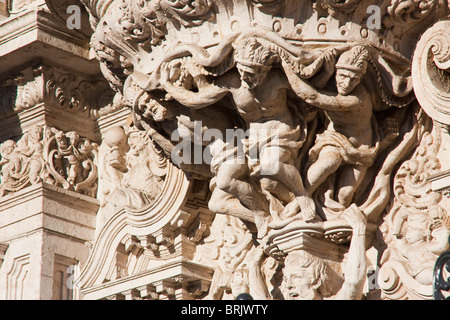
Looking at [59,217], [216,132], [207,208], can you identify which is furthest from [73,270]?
[216,132]

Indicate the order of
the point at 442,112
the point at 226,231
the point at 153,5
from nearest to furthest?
1. the point at 442,112
2. the point at 153,5
3. the point at 226,231

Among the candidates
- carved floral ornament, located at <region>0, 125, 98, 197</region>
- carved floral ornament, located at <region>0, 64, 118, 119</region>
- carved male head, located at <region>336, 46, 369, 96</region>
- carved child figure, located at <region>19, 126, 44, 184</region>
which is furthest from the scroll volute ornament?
carved child figure, located at <region>19, 126, 44, 184</region>

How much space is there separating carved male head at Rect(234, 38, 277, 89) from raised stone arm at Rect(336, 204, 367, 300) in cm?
74

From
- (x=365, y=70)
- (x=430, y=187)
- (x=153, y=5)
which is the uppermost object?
(x=153, y=5)

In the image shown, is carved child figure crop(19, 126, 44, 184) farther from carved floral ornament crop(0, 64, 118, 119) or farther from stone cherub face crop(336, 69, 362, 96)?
stone cherub face crop(336, 69, 362, 96)

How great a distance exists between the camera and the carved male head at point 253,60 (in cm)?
627

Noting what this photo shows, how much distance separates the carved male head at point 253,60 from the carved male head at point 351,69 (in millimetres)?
292

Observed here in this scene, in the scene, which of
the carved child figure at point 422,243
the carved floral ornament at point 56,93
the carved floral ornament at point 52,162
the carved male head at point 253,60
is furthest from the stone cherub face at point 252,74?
the carved floral ornament at point 52,162

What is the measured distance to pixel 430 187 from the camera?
253 inches

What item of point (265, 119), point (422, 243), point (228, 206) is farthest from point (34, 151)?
point (422, 243)

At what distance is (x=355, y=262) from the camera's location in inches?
249

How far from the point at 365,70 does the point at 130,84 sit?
1.17 meters

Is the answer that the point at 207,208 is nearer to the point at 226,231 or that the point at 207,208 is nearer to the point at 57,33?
the point at 226,231

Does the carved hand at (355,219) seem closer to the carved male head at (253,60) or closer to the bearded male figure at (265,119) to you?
the bearded male figure at (265,119)
